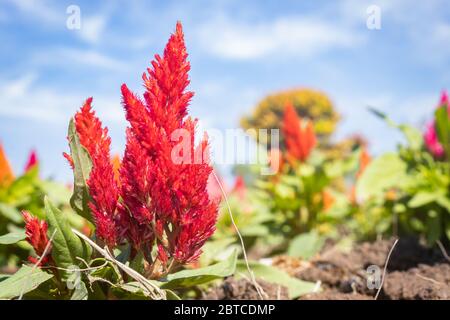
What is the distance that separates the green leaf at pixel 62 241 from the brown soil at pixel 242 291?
30.6 inches

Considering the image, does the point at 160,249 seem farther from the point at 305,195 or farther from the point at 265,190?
the point at 265,190

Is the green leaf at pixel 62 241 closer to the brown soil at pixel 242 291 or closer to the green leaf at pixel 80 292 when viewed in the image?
the green leaf at pixel 80 292

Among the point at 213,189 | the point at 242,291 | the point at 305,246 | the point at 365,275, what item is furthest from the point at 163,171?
the point at 305,246

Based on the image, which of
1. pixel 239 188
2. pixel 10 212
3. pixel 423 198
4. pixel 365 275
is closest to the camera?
pixel 365 275

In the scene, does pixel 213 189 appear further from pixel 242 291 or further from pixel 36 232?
pixel 36 232

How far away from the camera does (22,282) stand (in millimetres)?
1589

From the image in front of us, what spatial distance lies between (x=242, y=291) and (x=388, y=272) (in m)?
0.88

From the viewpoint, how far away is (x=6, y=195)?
368cm

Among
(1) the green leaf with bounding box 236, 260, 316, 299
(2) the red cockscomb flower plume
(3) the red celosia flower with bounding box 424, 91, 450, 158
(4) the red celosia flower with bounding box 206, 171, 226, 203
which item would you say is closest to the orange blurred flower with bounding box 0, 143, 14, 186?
(4) the red celosia flower with bounding box 206, 171, 226, 203

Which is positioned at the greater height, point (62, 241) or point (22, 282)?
point (62, 241)

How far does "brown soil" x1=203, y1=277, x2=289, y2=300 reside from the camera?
221 cm

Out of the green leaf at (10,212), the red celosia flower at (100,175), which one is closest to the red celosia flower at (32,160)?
the green leaf at (10,212)

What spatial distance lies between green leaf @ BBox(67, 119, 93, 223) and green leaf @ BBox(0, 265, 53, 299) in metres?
0.22

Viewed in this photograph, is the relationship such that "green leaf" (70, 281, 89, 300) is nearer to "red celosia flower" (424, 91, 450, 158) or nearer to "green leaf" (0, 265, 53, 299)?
"green leaf" (0, 265, 53, 299)
